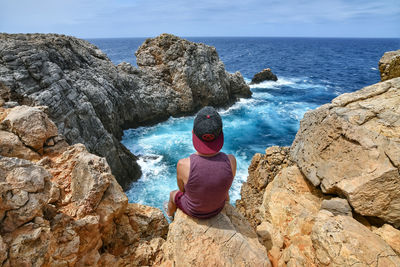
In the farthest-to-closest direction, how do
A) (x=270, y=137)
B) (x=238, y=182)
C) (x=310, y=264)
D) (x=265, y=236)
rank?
(x=270, y=137), (x=238, y=182), (x=265, y=236), (x=310, y=264)

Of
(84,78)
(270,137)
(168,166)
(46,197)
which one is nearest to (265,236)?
(46,197)

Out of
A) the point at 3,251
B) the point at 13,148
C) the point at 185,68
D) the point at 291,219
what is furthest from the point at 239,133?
the point at 3,251

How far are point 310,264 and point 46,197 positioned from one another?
5227 mm

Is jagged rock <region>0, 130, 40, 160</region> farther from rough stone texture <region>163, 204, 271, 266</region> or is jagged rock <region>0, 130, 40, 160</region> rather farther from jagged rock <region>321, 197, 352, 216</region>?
jagged rock <region>321, 197, 352, 216</region>

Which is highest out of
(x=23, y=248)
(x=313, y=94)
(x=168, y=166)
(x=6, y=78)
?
(x=6, y=78)

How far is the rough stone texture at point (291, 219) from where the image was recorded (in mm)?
4585

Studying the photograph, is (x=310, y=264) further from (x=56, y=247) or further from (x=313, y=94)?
(x=313, y=94)

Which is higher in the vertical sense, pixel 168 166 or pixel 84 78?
pixel 84 78

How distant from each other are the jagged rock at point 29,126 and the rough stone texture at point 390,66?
1139 centimetres

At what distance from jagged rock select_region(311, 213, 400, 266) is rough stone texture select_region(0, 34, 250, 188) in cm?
1396

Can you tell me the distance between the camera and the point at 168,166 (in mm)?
19531

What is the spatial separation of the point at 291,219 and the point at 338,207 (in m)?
1.26

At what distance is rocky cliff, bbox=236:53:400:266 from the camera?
4.23 meters

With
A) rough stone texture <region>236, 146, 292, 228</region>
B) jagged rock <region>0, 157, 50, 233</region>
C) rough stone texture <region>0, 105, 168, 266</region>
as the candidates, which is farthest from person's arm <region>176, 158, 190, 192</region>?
rough stone texture <region>236, 146, 292, 228</region>
